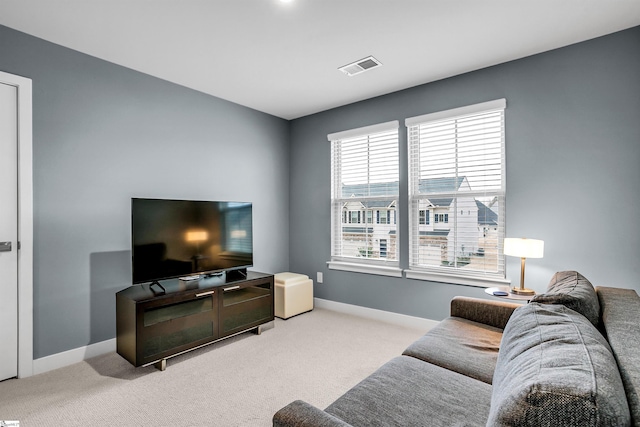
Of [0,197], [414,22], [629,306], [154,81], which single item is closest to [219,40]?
[154,81]

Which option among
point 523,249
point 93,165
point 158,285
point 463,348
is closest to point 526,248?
point 523,249

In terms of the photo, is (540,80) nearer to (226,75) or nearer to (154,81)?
(226,75)

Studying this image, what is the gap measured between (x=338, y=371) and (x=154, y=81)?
3.18 metres

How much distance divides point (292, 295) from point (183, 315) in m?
1.42

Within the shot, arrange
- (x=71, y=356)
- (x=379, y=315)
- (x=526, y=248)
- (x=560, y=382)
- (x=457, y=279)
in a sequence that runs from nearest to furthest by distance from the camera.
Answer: (x=560, y=382) → (x=526, y=248) → (x=71, y=356) → (x=457, y=279) → (x=379, y=315)

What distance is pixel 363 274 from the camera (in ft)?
13.0

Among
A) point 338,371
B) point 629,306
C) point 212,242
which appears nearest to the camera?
point 629,306

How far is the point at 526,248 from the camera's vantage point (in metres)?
2.56

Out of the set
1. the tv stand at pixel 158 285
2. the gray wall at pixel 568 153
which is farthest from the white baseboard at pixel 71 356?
the gray wall at pixel 568 153

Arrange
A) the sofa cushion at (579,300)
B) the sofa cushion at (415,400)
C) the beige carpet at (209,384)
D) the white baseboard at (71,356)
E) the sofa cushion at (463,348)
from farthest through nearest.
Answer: the white baseboard at (71,356), the beige carpet at (209,384), the sofa cushion at (463,348), the sofa cushion at (579,300), the sofa cushion at (415,400)

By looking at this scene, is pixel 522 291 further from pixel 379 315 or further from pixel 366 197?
pixel 366 197

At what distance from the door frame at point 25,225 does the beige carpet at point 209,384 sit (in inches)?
9.9

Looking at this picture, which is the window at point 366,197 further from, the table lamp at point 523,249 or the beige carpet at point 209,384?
the table lamp at point 523,249

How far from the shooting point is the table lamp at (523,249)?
2537 millimetres
